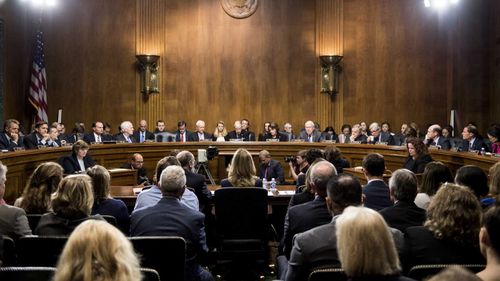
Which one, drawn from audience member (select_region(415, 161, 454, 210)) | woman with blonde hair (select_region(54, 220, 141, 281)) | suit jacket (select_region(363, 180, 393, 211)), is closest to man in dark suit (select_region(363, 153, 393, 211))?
suit jacket (select_region(363, 180, 393, 211))

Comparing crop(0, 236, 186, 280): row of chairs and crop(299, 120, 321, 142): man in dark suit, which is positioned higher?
crop(299, 120, 321, 142): man in dark suit

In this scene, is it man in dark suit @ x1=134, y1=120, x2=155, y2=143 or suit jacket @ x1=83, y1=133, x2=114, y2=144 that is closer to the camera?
suit jacket @ x1=83, y1=133, x2=114, y2=144

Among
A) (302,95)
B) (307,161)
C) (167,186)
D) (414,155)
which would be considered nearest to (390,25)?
(302,95)

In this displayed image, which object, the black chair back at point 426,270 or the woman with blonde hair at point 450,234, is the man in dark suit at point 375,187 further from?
the black chair back at point 426,270

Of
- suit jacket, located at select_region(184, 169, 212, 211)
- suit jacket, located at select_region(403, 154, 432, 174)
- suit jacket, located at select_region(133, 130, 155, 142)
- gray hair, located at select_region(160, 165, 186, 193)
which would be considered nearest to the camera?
gray hair, located at select_region(160, 165, 186, 193)

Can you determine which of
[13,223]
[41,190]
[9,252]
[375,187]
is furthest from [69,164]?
[9,252]

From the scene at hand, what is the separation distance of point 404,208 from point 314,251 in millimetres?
1159

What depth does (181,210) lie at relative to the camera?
4223 millimetres

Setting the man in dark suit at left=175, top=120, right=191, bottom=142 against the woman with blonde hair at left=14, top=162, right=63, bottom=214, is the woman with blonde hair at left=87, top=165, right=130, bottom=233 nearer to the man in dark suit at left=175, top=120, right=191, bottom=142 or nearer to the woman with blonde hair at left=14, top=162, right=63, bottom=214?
the woman with blonde hair at left=14, top=162, right=63, bottom=214

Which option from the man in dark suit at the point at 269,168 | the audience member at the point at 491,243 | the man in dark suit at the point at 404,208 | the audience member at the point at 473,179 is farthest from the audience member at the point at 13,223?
the man in dark suit at the point at 269,168

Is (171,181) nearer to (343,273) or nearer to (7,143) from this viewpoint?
(343,273)

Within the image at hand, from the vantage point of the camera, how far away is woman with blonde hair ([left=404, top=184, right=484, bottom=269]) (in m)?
3.24

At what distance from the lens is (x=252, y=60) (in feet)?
46.8

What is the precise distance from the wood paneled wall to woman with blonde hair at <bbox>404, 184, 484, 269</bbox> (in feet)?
35.6
